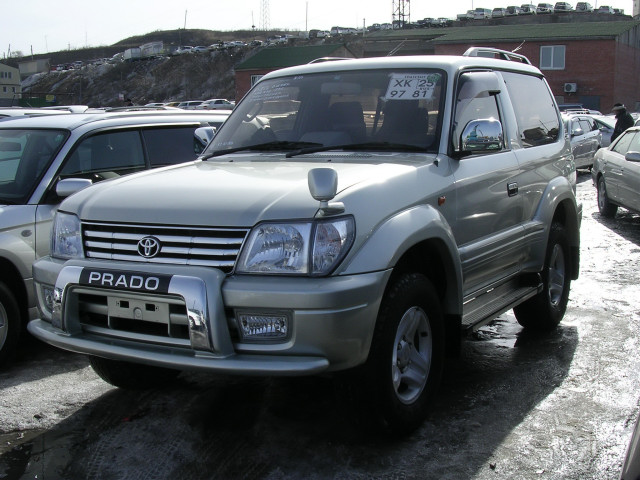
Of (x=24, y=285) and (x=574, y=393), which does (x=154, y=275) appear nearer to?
(x=24, y=285)

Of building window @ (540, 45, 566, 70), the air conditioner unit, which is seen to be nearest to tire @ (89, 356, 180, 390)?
the air conditioner unit

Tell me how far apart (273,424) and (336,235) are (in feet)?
4.45

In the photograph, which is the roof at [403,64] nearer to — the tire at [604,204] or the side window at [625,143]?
the side window at [625,143]

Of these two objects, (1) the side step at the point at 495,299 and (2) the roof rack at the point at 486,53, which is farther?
(2) the roof rack at the point at 486,53

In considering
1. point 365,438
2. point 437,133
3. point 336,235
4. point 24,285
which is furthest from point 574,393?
point 24,285

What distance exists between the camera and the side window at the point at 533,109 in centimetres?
547

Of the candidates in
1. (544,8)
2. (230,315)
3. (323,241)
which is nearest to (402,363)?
(323,241)

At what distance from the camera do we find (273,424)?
4188 mm

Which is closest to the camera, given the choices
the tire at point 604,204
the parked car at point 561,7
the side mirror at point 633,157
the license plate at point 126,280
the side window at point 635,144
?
the license plate at point 126,280

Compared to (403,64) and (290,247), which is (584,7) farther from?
(290,247)

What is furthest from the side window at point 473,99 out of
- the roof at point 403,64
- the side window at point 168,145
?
the side window at point 168,145

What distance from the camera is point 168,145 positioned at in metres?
6.72

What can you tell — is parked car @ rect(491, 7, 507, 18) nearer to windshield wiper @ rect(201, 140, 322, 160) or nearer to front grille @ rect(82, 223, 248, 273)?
windshield wiper @ rect(201, 140, 322, 160)

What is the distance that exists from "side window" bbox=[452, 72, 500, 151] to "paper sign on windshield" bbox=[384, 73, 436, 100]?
0.19 meters
